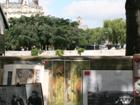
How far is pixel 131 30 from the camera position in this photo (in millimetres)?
8648

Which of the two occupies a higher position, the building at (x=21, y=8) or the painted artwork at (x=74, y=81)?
the building at (x=21, y=8)

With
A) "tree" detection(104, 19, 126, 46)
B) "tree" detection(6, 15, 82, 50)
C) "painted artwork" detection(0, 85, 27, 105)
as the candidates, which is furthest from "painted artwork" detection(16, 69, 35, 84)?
"tree" detection(104, 19, 126, 46)

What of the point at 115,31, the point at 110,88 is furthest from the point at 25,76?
the point at 115,31

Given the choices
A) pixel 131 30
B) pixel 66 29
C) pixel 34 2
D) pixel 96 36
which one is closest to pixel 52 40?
pixel 66 29

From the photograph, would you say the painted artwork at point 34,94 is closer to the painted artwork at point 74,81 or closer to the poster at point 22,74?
the poster at point 22,74

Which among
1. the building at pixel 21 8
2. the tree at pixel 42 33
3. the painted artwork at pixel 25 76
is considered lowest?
the painted artwork at pixel 25 76

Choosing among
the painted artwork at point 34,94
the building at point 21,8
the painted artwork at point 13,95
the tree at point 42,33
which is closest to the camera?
the painted artwork at point 13,95

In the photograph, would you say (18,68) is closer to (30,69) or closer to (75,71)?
(30,69)

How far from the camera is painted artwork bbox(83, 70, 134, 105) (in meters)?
6.94

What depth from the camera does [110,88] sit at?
6.94m

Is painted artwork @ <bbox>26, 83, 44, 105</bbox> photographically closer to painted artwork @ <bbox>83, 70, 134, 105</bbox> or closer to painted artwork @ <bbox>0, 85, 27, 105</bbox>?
painted artwork @ <bbox>0, 85, 27, 105</bbox>

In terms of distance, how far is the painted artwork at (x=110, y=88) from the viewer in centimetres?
694

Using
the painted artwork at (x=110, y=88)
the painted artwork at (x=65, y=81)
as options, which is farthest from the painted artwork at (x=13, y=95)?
the painted artwork at (x=110, y=88)

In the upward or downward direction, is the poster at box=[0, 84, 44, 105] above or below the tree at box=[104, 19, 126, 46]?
below
